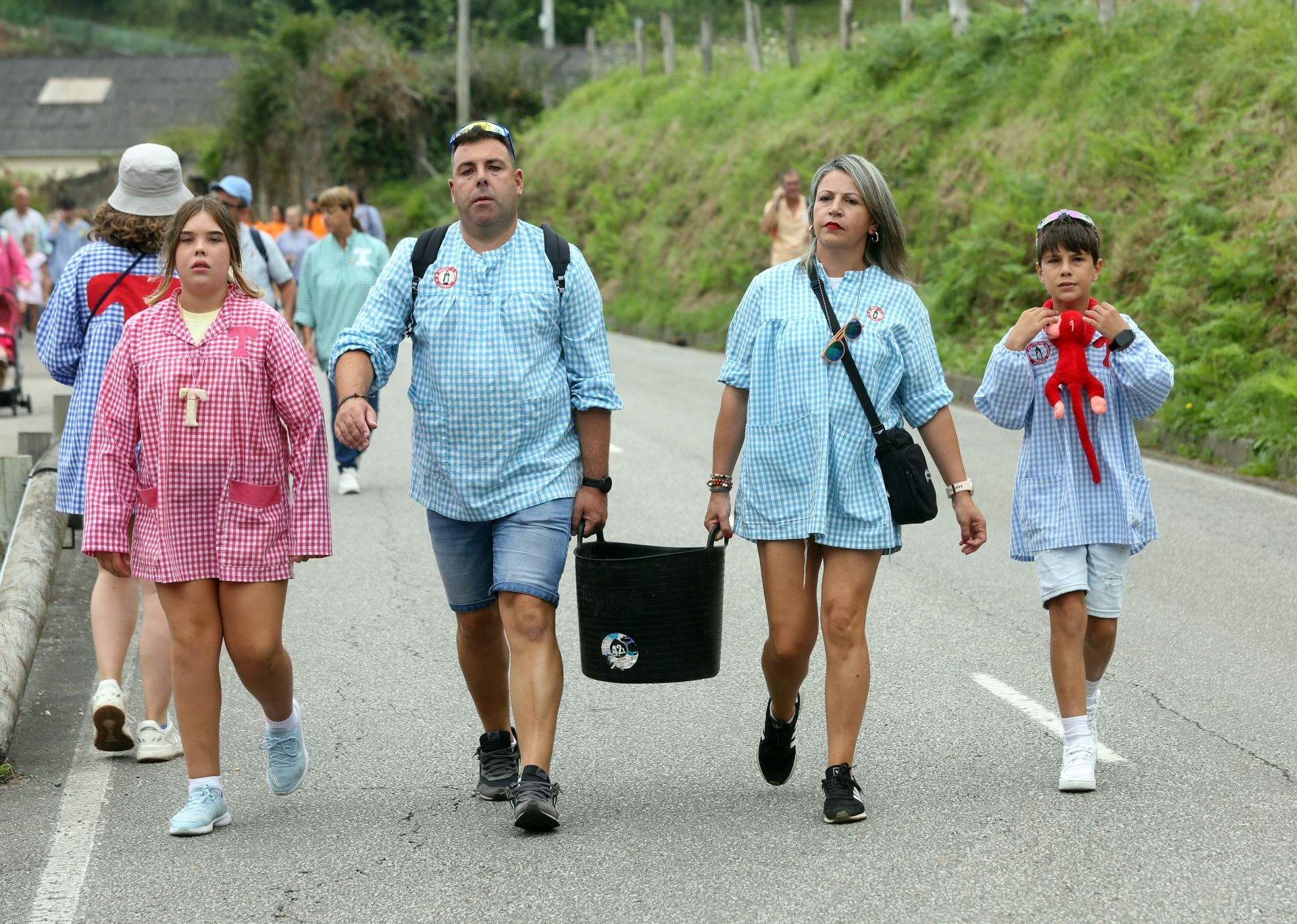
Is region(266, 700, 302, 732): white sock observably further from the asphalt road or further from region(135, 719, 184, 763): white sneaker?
region(135, 719, 184, 763): white sneaker

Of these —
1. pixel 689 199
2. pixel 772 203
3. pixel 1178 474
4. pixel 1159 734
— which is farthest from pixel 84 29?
pixel 1159 734

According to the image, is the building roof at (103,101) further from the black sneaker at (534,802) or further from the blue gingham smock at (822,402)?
the black sneaker at (534,802)

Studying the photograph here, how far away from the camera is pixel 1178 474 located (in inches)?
492

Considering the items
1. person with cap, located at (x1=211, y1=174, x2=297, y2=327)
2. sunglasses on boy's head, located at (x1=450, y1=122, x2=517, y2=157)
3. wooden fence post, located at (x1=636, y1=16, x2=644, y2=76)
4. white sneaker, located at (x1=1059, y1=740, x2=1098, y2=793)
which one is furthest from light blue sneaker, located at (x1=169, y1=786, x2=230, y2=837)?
wooden fence post, located at (x1=636, y1=16, x2=644, y2=76)

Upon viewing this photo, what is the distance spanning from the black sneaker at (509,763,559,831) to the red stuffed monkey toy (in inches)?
79.3

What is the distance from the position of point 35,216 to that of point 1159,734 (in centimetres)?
2181

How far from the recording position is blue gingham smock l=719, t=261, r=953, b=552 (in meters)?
5.11

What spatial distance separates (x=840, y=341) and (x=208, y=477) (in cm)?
196

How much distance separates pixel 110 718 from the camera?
591 centimetres

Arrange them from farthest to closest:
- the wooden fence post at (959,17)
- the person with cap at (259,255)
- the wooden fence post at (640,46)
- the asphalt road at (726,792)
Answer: the wooden fence post at (640,46) < the wooden fence post at (959,17) < the person with cap at (259,255) < the asphalt road at (726,792)

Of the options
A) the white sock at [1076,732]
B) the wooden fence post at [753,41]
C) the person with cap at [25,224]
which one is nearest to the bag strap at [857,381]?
the white sock at [1076,732]

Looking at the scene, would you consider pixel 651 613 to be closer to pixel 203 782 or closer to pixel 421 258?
pixel 421 258

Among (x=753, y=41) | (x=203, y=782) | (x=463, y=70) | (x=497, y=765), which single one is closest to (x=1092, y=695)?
(x=497, y=765)

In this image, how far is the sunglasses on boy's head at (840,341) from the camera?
5105mm
